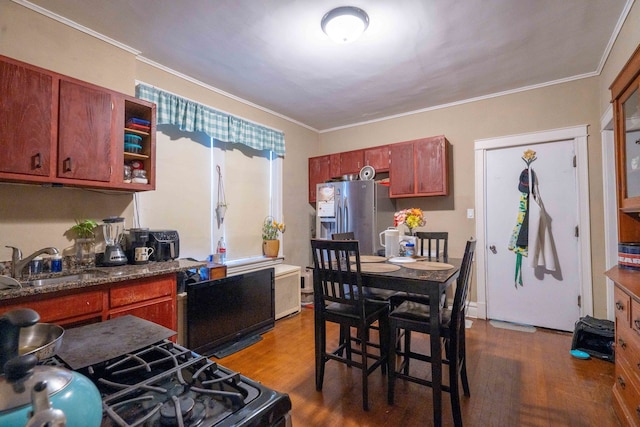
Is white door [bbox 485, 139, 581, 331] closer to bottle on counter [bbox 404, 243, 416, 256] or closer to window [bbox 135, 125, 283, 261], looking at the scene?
bottle on counter [bbox 404, 243, 416, 256]

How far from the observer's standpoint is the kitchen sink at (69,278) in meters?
1.84

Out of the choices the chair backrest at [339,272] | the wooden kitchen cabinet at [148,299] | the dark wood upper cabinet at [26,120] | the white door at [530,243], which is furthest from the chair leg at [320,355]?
the white door at [530,243]

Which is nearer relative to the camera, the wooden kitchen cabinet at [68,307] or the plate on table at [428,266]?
the wooden kitchen cabinet at [68,307]

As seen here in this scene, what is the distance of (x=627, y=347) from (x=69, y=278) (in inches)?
132

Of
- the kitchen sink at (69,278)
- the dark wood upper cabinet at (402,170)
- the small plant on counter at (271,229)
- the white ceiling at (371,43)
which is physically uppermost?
the white ceiling at (371,43)

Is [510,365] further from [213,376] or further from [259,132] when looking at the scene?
[259,132]

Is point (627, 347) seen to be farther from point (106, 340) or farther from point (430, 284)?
point (106, 340)

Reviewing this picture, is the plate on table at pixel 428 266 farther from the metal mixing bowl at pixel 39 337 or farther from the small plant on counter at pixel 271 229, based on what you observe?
the small plant on counter at pixel 271 229

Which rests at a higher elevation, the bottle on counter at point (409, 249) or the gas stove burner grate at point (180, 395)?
the bottle on counter at point (409, 249)

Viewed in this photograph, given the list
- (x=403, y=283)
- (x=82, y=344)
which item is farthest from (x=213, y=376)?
(x=403, y=283)

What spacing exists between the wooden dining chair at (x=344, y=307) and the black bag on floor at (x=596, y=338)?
1872 millimetres

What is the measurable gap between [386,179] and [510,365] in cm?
248

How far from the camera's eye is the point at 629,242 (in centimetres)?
208

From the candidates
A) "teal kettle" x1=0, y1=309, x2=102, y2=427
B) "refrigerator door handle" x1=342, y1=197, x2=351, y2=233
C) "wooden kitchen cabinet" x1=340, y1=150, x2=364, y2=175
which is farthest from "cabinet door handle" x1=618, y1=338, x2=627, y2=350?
"wooden kitchen cabinet" x1=340, y1=150, x2=364, y2=175
